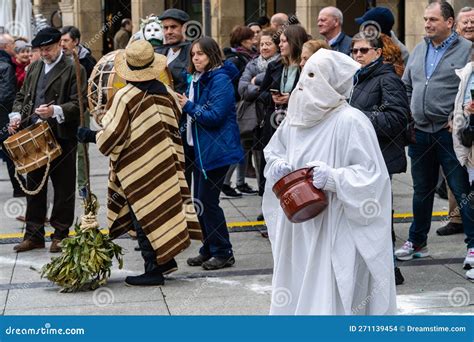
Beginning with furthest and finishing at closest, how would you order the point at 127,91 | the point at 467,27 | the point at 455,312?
the point at 467,27
the point at 127,91
the point at 455,312

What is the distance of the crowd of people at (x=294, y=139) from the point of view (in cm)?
584

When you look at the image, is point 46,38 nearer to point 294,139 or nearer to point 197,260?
point 197,260

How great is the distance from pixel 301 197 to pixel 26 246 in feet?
15.9

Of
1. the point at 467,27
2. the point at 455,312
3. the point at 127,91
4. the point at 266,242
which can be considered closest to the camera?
the point at 455,312

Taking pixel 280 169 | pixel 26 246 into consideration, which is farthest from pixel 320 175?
pixel 26 246

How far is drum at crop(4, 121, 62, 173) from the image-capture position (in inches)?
384

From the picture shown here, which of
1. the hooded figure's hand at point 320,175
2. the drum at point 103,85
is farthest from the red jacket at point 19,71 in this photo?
the hooded figure's hand at point 320,175

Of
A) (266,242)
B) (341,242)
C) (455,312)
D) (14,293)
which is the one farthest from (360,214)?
(266,242)

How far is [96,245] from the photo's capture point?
8.38 meters

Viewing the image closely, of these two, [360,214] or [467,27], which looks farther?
[467,27]

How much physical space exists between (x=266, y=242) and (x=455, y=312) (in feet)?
9.76

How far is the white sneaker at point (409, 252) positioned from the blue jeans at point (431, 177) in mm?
48

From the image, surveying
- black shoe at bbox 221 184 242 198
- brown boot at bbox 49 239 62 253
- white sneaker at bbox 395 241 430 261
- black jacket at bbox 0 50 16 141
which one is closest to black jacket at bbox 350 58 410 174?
white sneaker at bbox 395 241 430 261
